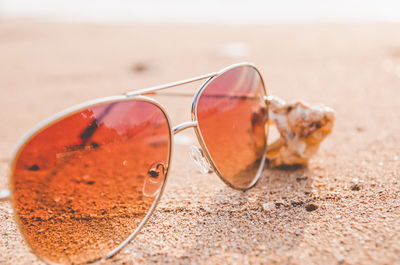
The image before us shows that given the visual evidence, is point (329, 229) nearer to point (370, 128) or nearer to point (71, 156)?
point (71, 156)

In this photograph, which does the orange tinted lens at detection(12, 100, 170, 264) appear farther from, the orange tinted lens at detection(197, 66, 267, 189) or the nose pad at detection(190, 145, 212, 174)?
the orange tinted lens at detection(197, 66, 267, 189)

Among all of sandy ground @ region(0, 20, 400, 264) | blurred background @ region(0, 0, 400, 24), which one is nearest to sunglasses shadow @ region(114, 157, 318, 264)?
sandy ground @ region(0, 20, 400, 264)

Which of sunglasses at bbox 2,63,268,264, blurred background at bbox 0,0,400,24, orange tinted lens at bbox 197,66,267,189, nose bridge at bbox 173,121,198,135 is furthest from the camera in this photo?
blurred background at bbox 0,0,400,24

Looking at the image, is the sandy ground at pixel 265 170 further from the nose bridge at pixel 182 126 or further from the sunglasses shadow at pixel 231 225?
the nose bridge at pixel 182 126

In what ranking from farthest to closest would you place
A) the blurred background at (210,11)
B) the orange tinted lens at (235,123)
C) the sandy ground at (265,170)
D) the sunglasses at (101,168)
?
the blurred background at (210,11) → the orange tinted lens at (235,123) → the sandy ground at (265,170) → the sunglasses at (101,168)

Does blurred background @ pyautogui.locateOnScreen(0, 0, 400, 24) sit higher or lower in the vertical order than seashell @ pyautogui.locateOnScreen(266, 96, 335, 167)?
higher

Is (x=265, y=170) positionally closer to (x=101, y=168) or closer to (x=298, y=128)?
(x=298, y=128)

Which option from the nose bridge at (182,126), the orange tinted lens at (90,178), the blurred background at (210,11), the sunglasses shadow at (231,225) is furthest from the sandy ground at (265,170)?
the blurred background at (210,11)
